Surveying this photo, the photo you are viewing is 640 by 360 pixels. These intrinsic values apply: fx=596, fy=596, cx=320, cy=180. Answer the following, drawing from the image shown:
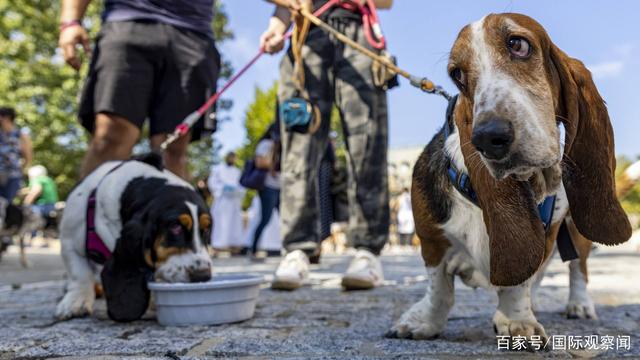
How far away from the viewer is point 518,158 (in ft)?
4.76

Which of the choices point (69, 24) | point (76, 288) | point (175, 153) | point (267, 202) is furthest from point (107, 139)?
point (267, 202)

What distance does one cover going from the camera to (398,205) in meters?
18.5

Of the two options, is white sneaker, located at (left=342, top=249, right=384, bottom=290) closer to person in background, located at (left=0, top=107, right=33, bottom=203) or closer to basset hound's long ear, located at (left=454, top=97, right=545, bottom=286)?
basset hound's long ear, located at (left=454, top=97, right=545, bottom=286)

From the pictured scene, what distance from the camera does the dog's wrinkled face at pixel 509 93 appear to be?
56.4 inches

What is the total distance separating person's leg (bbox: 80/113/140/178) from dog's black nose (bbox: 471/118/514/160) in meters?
2.42

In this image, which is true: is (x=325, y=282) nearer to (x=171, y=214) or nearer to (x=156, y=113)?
(x=156, y=113)

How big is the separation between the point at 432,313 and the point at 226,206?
30.7 ft

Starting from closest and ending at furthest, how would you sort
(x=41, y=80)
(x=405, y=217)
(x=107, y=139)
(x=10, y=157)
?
(x=107, y=139) → (x=10, y=157) → (x=405, y=217) → (x=41, y=80)

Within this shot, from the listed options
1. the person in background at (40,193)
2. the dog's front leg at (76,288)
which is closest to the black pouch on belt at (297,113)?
the dog's front leg at (76,288)

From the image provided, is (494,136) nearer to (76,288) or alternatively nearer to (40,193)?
(76,288)

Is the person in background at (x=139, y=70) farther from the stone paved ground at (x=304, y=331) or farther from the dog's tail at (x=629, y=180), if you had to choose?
the dog's tail at (x=629, y=180)

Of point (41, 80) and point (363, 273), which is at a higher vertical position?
point (41, 80)

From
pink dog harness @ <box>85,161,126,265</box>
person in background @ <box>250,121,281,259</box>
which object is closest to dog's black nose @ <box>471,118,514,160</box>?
pink dog harness @ <box>85,161,126,265</box>

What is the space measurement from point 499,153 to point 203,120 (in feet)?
8.62
